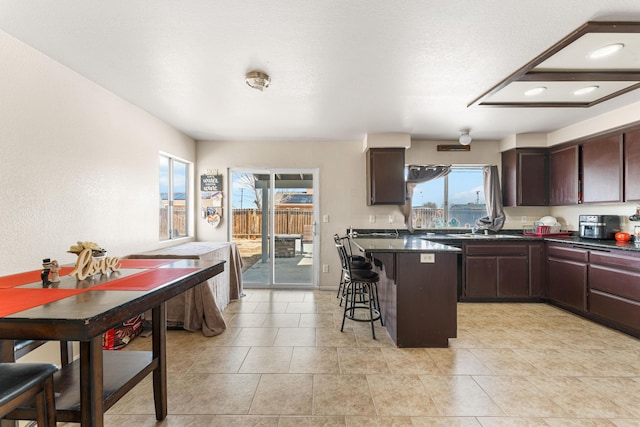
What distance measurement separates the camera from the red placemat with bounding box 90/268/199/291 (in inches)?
55.6

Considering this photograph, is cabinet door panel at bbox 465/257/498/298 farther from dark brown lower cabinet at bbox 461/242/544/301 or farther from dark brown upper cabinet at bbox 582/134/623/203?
dark brown upper cabinet at bbox 582/134/623/203

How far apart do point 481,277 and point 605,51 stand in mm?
2962

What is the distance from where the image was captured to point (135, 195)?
128 inches

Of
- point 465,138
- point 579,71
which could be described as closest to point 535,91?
point 579,71

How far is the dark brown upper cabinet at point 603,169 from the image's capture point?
11.2 feet

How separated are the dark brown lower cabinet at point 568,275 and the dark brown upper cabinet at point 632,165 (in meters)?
0.80

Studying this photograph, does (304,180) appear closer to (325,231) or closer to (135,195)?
(325,231)

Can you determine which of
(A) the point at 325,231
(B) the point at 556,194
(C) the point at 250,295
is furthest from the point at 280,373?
(B) the point at 556,194

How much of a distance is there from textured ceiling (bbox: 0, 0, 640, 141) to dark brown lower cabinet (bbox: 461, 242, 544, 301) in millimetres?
1884

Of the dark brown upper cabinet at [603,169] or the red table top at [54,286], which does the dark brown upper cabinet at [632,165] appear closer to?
the dark brown upper cabinet at [603,169]

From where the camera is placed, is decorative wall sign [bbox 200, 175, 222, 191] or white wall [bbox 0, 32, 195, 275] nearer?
white wall [bbox 0, 32, 195, 275]

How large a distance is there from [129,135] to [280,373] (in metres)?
2.91

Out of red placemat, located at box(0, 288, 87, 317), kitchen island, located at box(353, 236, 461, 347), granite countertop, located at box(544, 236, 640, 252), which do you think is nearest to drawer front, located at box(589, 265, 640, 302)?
granite countertop, located at box(544, 236, 640, 252)

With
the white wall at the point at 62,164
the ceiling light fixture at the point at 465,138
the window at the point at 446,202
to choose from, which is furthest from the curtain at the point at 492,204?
the white wall at the point at 62,164
